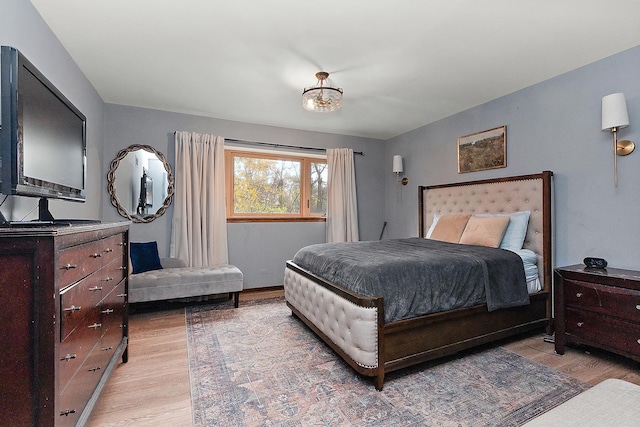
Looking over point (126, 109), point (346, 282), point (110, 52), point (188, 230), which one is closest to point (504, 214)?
point (346, 282)

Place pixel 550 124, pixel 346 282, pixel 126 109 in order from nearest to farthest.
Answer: pixel 346 282
pixel 550 124
pixel 126 109

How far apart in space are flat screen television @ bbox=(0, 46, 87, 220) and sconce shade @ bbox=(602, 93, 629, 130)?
3753mm

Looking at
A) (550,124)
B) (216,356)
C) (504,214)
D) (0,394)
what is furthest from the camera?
(504,214)

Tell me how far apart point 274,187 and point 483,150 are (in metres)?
2.92

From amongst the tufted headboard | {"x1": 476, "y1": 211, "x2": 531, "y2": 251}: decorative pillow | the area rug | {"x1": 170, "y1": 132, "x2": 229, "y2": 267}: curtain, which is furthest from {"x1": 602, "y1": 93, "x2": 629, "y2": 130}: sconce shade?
{"x1": 170, "y1": 132, "x2": 229, "y2": 267}: curtain

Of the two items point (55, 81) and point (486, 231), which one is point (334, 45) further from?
point (486, 231)

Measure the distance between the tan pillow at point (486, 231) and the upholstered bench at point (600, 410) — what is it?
2.28 metres

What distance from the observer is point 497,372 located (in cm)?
218

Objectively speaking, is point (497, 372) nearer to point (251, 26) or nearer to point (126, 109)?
point (251, 26)

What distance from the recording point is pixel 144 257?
366 cm

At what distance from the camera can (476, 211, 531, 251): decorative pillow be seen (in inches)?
121

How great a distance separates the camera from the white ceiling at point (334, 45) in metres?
2.02

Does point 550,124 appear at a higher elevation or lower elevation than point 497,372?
higher

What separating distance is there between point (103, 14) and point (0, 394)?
2266 millimetres
